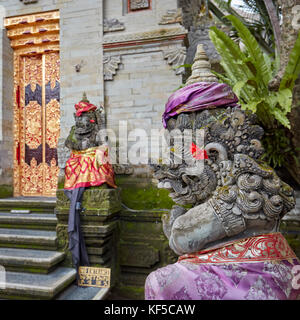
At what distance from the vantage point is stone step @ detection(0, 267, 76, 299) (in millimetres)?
2590

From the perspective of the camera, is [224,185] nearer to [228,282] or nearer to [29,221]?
[228,282]

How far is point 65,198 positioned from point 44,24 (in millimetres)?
4060

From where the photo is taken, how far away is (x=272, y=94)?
102 inches

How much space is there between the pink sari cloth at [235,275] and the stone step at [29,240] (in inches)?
98.1

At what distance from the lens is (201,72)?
5.15ft

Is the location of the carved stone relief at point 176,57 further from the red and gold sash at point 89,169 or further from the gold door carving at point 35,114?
the gold door carving at point 35,114

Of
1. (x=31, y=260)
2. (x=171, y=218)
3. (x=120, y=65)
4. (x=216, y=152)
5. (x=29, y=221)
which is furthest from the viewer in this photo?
(x=120, y=65)

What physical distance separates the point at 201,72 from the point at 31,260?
10.2ft

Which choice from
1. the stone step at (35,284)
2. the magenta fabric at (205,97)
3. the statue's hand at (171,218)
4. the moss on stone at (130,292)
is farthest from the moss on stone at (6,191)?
the magenta fabric at (205,97)

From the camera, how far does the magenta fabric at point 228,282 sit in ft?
3.60

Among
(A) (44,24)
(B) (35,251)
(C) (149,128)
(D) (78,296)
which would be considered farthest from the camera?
(A) (44,24)

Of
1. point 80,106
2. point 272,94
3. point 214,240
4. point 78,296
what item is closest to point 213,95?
point 214,240

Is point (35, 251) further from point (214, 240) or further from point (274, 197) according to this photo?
point (274, 197)

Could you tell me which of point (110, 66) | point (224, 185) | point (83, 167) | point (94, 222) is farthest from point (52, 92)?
point (224, 185)
